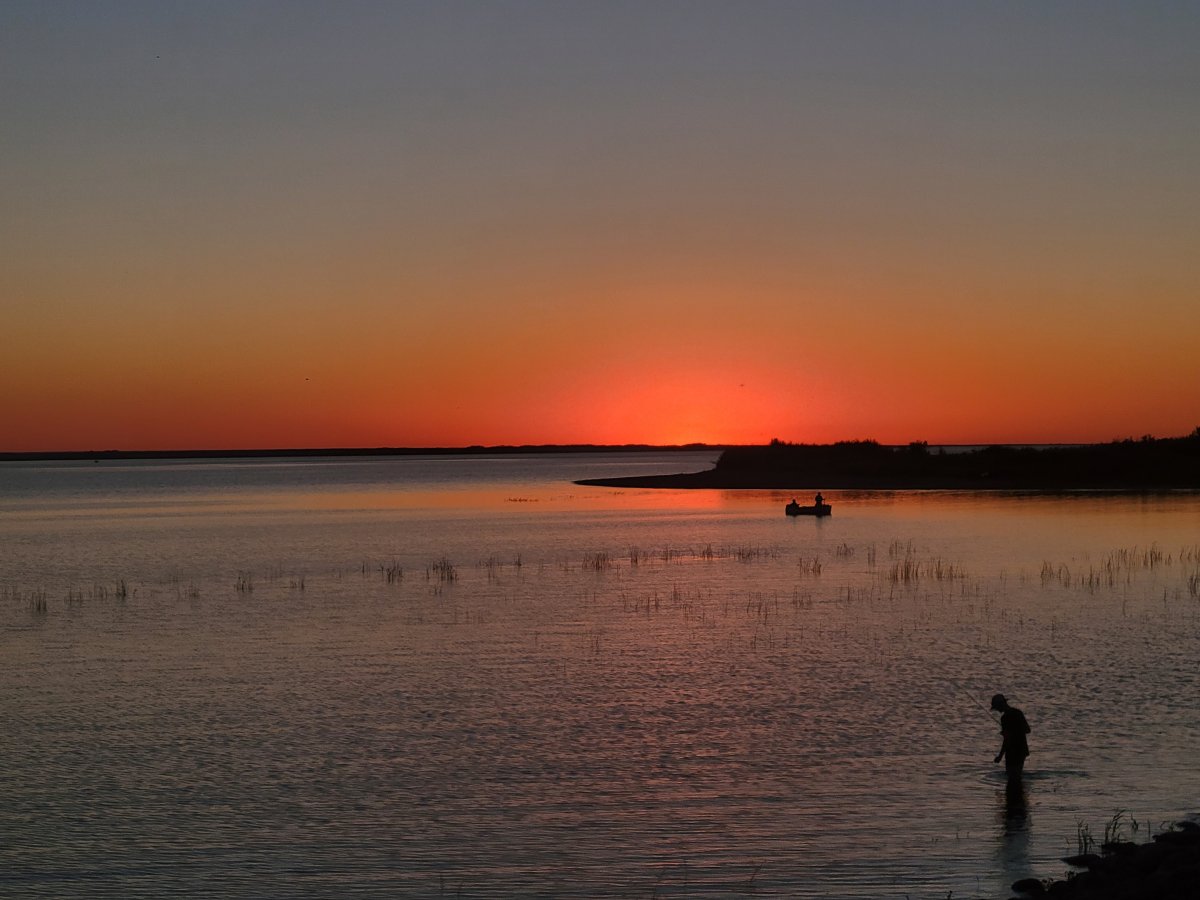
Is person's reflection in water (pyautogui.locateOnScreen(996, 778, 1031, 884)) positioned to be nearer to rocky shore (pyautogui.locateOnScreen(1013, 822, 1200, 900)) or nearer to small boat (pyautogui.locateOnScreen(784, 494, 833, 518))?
rocky shore (pyautogui.locateOnScreen(1013, 822, 1200, 900))

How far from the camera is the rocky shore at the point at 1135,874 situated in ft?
39.1

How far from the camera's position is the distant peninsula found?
3927 inches

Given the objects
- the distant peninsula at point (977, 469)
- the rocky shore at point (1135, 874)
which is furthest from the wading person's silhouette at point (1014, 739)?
the distant peninsula at point (977, 469)

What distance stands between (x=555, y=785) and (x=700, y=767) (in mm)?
2420

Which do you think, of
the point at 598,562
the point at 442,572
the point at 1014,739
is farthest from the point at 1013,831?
the point at 598,562

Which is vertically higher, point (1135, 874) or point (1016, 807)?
point (1135, 874)

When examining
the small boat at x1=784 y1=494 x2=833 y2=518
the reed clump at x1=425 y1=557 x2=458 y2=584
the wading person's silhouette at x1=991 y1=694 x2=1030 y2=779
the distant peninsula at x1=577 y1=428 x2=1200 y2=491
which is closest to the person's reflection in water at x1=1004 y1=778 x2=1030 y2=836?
the wading person's silhouette at x1=991 y1=694 x2=1030 y2=779

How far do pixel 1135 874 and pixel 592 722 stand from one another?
11.0 metres

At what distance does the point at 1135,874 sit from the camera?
42.3ft

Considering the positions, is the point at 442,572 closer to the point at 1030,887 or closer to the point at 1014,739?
the point at 1014,739

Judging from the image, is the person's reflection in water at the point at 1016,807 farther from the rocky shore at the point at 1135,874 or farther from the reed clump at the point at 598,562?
the reed clump at the point at 598,562

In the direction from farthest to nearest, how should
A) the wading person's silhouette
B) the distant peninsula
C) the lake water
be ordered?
the distant peninsula < the wading person's silhouette < the lake water

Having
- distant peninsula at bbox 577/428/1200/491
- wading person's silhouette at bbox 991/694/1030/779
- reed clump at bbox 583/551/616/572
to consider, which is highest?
distant peninsula at bbox 577/428/1200/491

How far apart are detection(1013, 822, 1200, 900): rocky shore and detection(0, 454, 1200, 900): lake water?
27.7 inches
